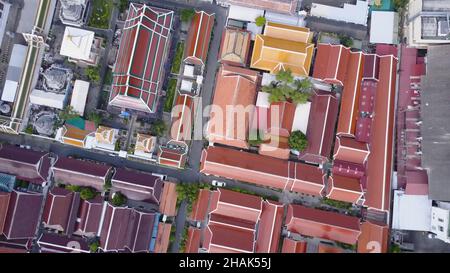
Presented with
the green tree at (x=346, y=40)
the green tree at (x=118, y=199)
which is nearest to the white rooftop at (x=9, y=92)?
the green tree at (x=118, y=199)

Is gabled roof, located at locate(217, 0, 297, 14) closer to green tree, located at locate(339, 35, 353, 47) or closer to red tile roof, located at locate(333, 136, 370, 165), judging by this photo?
green tree, located at locate(339, 35, 353, 47)

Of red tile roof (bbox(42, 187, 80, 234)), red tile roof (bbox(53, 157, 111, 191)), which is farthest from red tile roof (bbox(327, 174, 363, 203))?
red tile roof (bbox(42, 187, 80, 234))

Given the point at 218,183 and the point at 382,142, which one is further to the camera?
the point at 218,183

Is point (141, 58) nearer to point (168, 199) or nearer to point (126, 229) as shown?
point (168, 199)

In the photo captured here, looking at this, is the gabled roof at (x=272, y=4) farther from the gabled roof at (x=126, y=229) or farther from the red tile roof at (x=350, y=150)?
the gabled roof at (x=126, y=229)

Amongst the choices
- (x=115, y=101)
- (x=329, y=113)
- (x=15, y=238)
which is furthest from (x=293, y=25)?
(x=15, y=238)

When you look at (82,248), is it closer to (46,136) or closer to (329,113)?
(46,136)

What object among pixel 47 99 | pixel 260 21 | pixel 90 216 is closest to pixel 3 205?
pixel 90 216

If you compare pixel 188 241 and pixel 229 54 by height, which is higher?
pixel 229 54
